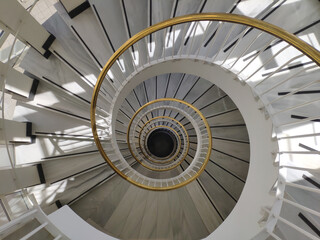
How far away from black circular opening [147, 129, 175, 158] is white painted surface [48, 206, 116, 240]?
25.1ft

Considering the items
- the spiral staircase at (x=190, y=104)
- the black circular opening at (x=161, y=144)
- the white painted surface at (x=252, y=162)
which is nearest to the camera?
the spiral staircase at (x=190, y=104)

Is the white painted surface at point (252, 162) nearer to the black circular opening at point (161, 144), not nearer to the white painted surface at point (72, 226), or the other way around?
the white painted surface at point (72, 226)

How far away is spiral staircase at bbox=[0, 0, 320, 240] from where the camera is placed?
197cm

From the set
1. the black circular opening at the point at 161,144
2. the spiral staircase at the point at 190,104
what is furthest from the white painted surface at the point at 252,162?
the black circular opening at the point at 161,144

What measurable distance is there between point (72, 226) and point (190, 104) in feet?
11.2

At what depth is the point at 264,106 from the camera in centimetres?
224

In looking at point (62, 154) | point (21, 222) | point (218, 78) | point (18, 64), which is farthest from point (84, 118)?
point (218, 78)

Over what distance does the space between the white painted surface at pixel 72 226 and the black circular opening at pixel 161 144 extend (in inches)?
302

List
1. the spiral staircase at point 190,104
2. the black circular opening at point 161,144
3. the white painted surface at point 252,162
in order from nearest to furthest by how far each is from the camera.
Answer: the spiral staircase at point 190,104
the white painted surface at point 252,162
the black circular opening at point 161,144

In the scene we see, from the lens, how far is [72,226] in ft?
6.74

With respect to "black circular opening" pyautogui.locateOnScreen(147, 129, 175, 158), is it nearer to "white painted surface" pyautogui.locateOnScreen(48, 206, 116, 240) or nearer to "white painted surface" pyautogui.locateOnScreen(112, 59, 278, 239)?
"white painted surface" pyautogui.locateOnScreen(112, 59, 278, 239)

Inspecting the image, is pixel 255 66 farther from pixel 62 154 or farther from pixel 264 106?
pixel 62 154

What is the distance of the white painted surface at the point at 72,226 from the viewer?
1.98m

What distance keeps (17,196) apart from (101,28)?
7.97 feet
